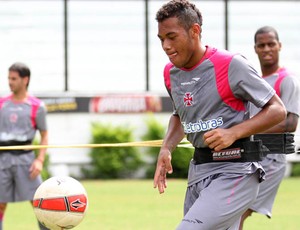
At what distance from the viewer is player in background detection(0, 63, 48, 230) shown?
1112 cm

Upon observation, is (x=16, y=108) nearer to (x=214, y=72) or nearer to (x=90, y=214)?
(x=90, y=214)

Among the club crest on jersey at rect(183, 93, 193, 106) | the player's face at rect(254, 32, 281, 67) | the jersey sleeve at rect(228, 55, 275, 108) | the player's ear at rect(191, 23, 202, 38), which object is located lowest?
the club crest on jersey at rect(183, 93, 193, 106)

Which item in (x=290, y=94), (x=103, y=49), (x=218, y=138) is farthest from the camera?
(x=103, y=49)

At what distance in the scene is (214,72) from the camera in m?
6.58

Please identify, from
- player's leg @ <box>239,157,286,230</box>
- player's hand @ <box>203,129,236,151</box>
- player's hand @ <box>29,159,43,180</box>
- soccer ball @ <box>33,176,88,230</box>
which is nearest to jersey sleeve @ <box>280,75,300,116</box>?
player's leg @ <box>239,157,286,230</box>

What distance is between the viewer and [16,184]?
36.7ft

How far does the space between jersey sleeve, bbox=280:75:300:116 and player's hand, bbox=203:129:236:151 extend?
2857 millimetres

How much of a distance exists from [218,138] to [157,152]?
1584 centimetres

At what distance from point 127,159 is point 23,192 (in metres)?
11.0

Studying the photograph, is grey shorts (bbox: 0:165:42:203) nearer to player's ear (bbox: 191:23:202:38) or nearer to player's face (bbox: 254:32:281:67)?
player's face (bbox: 254:32:281:67)

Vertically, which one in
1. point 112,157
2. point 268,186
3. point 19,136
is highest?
point 19,136

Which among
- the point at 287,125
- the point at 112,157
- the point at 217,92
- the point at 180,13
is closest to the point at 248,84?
the point at 217,92

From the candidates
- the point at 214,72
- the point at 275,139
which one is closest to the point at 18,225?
the point at 275,139

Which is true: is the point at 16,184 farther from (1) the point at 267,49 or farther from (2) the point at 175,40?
(2) the point at 175,40
